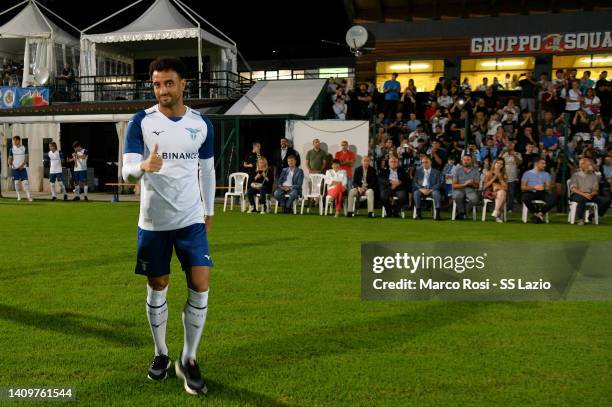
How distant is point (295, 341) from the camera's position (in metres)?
4.48

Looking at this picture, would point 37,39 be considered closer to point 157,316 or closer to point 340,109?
point 340,109

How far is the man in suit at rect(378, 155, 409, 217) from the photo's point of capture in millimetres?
14062

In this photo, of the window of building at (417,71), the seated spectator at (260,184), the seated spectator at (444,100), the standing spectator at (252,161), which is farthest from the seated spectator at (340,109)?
the seated spectator at (260,184)

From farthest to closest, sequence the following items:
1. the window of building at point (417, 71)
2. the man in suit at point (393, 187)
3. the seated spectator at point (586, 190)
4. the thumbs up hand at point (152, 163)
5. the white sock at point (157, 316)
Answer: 1. the window of building at point (417, 71)
2. the man in suit at point (393, 187)
3. the seated spectator at point (586, 190)
4. the white sock at point (157, 316)
5. the thumbs up hand at point (152, 163)

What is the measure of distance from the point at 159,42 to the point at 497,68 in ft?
49.1

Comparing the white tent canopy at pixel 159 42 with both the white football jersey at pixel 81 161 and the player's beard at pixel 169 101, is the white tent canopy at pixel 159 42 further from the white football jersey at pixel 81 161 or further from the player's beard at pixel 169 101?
the player's beard at pixel 169 101

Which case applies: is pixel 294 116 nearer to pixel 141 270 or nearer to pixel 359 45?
pixel 359 45

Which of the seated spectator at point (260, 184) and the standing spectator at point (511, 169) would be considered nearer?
the standing spectator at point (511, 169)

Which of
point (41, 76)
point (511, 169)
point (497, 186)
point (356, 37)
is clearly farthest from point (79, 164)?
point (511, 169)

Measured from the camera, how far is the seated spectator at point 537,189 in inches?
520

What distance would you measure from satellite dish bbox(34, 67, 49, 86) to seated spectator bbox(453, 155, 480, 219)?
1867cm

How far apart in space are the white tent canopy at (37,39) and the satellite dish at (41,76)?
0.79ft

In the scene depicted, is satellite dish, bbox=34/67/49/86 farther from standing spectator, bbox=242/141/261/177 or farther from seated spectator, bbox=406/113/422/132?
seated spectator, bbox=406/113/422/132

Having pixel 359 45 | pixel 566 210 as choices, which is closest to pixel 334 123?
pixel 566 210
